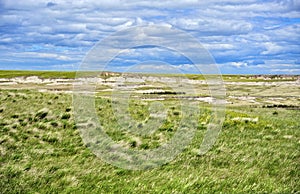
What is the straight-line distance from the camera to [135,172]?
1355 cm

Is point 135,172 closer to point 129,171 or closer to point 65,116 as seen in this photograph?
point 129,171

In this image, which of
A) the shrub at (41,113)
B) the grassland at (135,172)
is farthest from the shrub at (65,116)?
the shrub at (41,113)

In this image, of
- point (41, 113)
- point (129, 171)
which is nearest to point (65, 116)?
point (41, 113)

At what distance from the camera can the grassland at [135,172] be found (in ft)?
39.9

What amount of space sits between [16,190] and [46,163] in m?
2.42

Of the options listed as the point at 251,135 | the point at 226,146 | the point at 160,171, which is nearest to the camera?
the point at 160,171

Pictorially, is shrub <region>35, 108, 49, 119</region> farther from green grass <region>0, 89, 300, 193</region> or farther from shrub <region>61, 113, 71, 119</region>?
shrub <region>61, 113, 71, 119</region>

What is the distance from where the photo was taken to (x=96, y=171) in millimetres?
13367

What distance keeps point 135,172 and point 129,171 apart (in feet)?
0.74

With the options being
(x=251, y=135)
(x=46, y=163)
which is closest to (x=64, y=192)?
(x=46, y=163)

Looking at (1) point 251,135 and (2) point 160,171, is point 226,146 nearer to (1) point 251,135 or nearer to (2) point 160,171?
(1) point 251,135

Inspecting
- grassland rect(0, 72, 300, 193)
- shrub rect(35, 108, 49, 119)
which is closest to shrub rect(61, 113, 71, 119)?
grassland rect(0, 72, 300, 193)

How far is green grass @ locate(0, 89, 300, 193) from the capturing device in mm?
12156

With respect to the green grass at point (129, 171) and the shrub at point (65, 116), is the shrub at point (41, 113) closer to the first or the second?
the green grass at point (129, 171)
